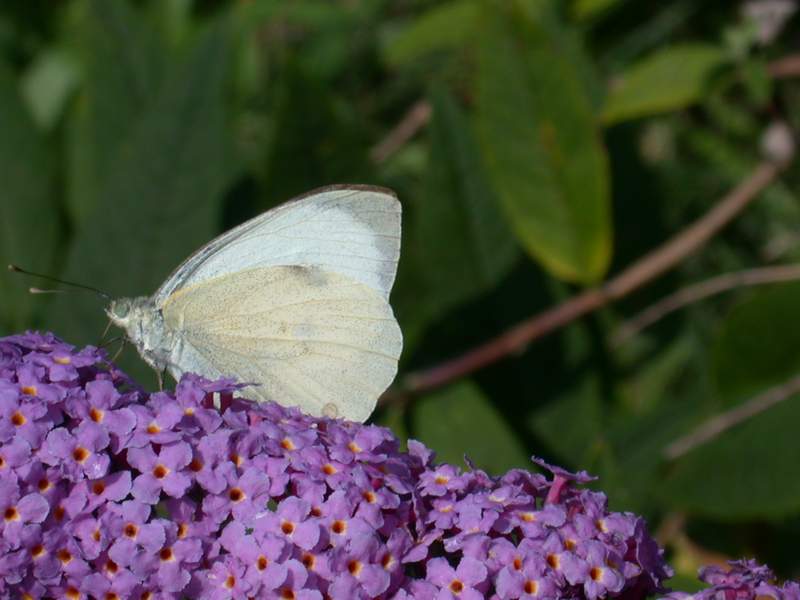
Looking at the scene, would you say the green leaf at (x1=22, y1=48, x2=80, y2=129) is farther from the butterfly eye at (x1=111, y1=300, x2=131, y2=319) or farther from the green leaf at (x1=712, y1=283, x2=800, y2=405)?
the green leaf at (x1=712, y1=283, x2=800, y2=405)

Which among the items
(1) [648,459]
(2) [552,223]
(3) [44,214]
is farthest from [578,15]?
(3) [44,214]

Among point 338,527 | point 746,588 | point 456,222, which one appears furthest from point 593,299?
point 338,527

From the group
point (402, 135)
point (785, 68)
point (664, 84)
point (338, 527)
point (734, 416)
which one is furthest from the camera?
point (402, 135)

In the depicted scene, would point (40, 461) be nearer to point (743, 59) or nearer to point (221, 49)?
point (221, 49)

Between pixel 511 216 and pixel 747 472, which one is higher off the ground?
pixel 511 216

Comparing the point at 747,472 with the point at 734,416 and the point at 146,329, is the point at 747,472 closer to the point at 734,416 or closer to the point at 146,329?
the point at 734,416

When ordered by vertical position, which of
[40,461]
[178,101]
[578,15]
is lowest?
[40,461]

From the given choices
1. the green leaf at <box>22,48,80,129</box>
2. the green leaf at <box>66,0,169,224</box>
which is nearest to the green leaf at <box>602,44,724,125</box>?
the green leaf at <box>66,0,169,224</box>

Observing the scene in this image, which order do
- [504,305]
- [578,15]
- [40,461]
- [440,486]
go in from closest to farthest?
[40,461] → [440,486] → [504,305] → [578,15]
